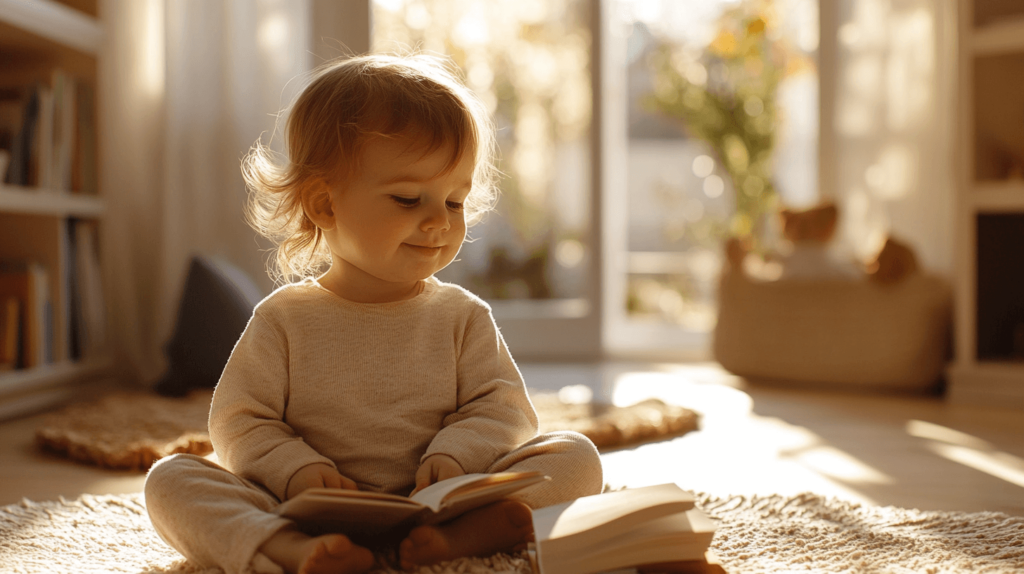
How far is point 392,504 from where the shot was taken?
2.41ft

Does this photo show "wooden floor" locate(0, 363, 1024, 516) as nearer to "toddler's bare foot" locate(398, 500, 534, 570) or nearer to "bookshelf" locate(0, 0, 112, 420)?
"bookshelf" locate(0, 0, 112, 420)

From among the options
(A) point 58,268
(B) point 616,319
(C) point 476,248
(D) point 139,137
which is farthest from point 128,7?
(B) point 616,319

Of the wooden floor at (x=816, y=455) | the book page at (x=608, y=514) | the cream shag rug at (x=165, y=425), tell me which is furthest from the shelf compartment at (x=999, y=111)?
the book page at (x=608, y=514)

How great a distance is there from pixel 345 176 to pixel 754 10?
2438 millimetres

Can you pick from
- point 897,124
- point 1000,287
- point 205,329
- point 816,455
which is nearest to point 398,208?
point 816,455

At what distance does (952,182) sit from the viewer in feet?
6.37

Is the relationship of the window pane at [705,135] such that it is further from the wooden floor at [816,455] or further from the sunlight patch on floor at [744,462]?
the sunlight patch on floor at [744,462]

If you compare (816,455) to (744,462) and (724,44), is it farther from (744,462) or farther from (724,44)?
(724,44)

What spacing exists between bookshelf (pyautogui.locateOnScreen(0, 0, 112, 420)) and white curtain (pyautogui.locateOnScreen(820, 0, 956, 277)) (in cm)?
192

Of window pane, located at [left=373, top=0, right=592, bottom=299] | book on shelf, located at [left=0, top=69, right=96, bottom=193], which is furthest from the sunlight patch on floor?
book on shelf, located at [left=0, top=69, right=96, bottom=193]

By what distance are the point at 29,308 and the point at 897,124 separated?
217 cm

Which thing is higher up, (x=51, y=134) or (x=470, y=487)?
(x=51, y=134)

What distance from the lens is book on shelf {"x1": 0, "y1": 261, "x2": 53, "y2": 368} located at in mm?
1875

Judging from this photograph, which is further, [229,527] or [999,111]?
[999,111]
